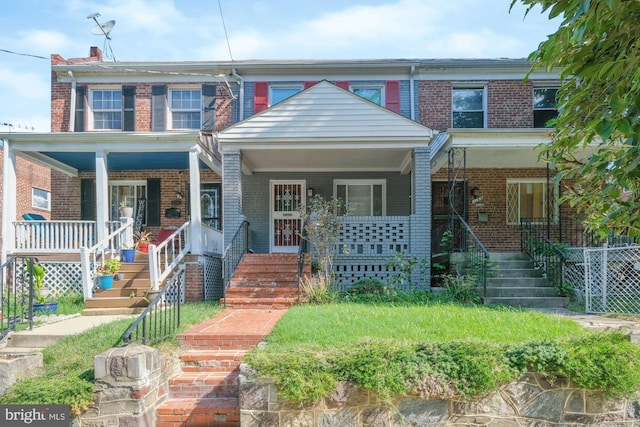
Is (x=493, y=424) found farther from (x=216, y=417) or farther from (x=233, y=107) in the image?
(x=233, y=107)

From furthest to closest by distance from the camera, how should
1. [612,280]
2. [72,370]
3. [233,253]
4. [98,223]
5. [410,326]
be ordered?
[98,223], [233,253], [612,280], [410,326], [72,370]

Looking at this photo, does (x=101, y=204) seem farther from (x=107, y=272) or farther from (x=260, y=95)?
(x=260, y=95)

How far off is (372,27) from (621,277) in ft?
22.1

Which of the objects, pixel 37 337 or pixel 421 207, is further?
pixel 421 207

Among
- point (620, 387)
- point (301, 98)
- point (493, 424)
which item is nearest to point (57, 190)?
point (301, 98)

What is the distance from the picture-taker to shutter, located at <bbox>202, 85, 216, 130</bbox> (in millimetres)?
12953

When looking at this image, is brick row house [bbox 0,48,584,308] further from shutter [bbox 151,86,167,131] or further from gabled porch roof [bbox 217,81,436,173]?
gabled porch roof [bbox 217,81,436,173]

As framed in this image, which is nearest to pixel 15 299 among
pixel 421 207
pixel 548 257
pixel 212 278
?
pixel 212 278

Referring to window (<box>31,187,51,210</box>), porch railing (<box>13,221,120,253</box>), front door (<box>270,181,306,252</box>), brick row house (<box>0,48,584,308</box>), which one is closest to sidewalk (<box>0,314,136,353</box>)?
porch railing (<box>13,221,120,253</box>)

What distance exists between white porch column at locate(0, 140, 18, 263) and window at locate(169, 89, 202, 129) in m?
4.34

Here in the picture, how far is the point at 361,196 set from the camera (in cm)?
1301

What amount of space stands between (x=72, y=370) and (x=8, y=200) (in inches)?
279

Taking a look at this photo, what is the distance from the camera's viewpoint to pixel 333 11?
7.80 metres

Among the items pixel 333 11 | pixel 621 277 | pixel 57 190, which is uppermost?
pixel 333 11
